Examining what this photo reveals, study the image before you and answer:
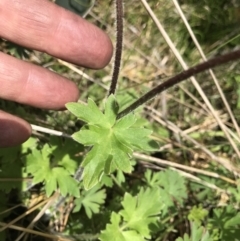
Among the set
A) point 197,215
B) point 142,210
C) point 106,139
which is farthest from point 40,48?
point 197,215

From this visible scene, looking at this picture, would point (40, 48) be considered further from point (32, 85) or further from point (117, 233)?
point (117, 233)

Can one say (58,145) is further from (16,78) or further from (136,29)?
(136,29)

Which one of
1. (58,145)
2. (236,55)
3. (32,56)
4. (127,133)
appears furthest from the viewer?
(32,56)

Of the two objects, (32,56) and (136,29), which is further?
(136,29)

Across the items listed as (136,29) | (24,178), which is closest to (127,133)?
(24,178)

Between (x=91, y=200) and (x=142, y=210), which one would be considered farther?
(x=91, y=200)

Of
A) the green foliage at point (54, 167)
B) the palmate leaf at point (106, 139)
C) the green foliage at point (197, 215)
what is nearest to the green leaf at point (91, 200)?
the green foliage at point (54, 167)

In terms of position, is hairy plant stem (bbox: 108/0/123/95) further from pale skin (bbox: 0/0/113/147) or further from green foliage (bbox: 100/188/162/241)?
green foliage (bbox: 100/188/162/241)
